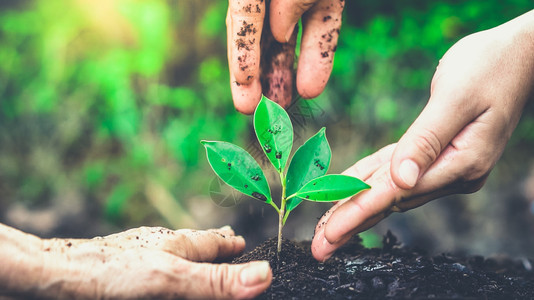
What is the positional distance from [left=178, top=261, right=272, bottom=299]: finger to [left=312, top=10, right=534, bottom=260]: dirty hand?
326 mm

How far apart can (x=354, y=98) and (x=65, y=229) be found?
6.86 feet

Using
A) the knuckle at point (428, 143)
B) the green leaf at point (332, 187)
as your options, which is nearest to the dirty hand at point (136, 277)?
the green leaf at point (332, 187)

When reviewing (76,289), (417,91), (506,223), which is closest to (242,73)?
(76,289)

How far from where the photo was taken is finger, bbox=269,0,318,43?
1.33m

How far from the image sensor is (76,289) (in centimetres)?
88

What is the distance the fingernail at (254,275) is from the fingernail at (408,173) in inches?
17.4

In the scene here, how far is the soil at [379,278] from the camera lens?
1028mm

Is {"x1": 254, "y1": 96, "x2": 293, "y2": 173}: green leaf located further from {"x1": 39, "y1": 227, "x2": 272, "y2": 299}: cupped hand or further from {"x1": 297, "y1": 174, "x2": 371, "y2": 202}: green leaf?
{"x1": 39, "y1": 227, "x2": 272, "y2": 299}: cupped hand

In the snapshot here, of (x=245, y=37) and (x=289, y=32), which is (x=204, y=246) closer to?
(x=245, y=37)

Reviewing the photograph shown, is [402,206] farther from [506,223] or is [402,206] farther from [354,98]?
[506,223]

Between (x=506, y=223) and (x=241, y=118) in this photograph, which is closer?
(x=241, y=118)

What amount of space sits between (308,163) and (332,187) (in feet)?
0.43

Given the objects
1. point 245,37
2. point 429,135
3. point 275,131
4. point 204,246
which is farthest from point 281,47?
point 204,246

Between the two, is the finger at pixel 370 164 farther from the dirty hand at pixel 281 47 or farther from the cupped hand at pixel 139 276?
Result: the cupped hand at pixel 139 276
